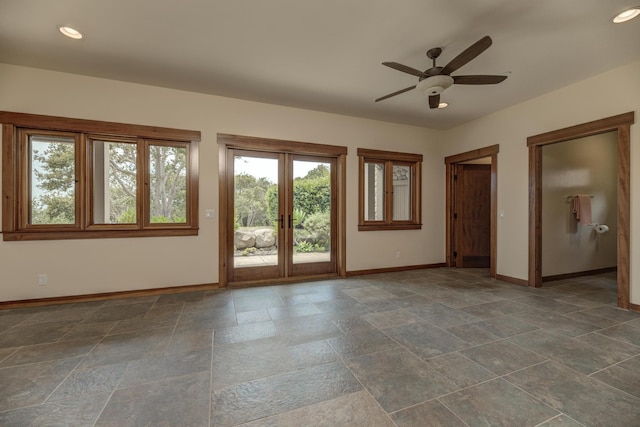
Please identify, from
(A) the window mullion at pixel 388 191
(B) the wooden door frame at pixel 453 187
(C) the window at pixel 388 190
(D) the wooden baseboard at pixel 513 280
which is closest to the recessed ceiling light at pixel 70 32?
(C) the window at pixel 388 190

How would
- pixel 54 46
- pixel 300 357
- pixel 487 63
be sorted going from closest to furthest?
pixel 300 357
pixel 54 46
pixel 487 63

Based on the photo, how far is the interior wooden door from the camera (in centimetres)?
581

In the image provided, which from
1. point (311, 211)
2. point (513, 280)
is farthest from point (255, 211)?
point (513, 280)

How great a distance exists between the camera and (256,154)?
4.50 meters

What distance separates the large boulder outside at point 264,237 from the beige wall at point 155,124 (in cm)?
67

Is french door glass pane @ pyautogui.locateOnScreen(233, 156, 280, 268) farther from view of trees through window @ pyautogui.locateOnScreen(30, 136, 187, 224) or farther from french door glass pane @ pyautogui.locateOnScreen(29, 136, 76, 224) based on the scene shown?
french door glass pane @ pyautogui.locateOnScreen(29, 136, 76, 224)

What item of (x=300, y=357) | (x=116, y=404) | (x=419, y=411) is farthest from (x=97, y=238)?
(x=419, y=411)

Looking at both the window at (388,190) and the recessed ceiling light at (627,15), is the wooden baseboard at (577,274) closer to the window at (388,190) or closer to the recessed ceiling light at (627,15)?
the window at (388,190)

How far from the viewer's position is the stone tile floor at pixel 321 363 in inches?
62.9

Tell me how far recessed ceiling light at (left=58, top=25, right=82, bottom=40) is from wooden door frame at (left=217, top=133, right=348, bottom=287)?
1802 mm

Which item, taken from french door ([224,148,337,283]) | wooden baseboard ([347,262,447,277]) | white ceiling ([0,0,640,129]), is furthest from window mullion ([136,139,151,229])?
wooden baseboard ([347,262,447,277])

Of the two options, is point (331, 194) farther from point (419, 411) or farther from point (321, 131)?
point (419, 411)

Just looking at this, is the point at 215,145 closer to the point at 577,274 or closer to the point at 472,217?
the point at 472,217

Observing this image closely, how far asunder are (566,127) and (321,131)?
3667 millimetres
